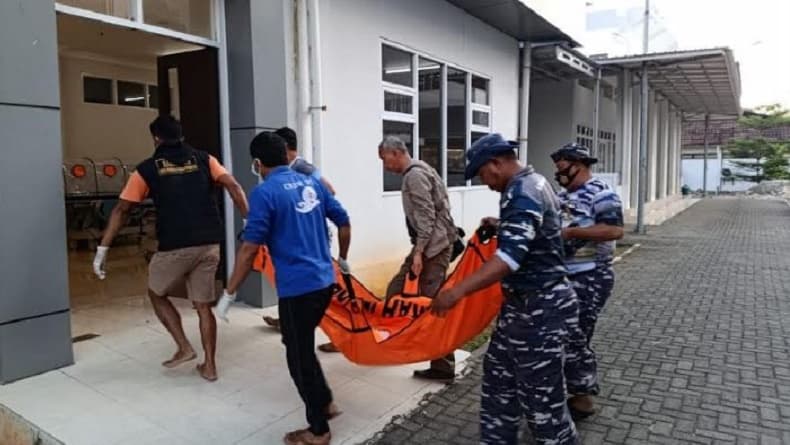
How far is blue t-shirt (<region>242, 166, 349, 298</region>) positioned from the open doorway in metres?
2.46

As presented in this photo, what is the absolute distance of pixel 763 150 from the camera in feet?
119

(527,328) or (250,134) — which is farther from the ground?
(250,134)

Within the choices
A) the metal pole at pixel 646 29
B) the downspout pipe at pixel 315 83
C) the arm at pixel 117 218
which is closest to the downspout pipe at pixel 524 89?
the metal pole at pixel 646 29

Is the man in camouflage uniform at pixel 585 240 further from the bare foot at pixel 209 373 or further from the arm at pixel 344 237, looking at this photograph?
the bare foot at pixel 209 373

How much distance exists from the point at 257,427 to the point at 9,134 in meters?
2.42

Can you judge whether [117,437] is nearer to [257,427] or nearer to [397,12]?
[257,427]

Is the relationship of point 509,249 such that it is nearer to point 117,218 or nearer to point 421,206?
point 421,206

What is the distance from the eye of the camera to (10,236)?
12.2ft

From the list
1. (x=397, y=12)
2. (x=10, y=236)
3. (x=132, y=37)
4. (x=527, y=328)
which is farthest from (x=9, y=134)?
(x=132, y=37)

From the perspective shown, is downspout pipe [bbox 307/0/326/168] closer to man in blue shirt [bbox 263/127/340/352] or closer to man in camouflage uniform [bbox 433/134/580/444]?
man in blue shirt [bbox 263/127/340/352]

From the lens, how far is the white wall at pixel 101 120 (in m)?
11.6

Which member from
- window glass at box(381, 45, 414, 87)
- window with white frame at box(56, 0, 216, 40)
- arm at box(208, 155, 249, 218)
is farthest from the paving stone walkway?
window glass at box(381, 45, 414, 87)

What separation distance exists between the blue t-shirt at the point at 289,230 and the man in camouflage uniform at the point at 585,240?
4.71 feet

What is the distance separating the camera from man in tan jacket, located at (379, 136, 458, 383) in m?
4.14
